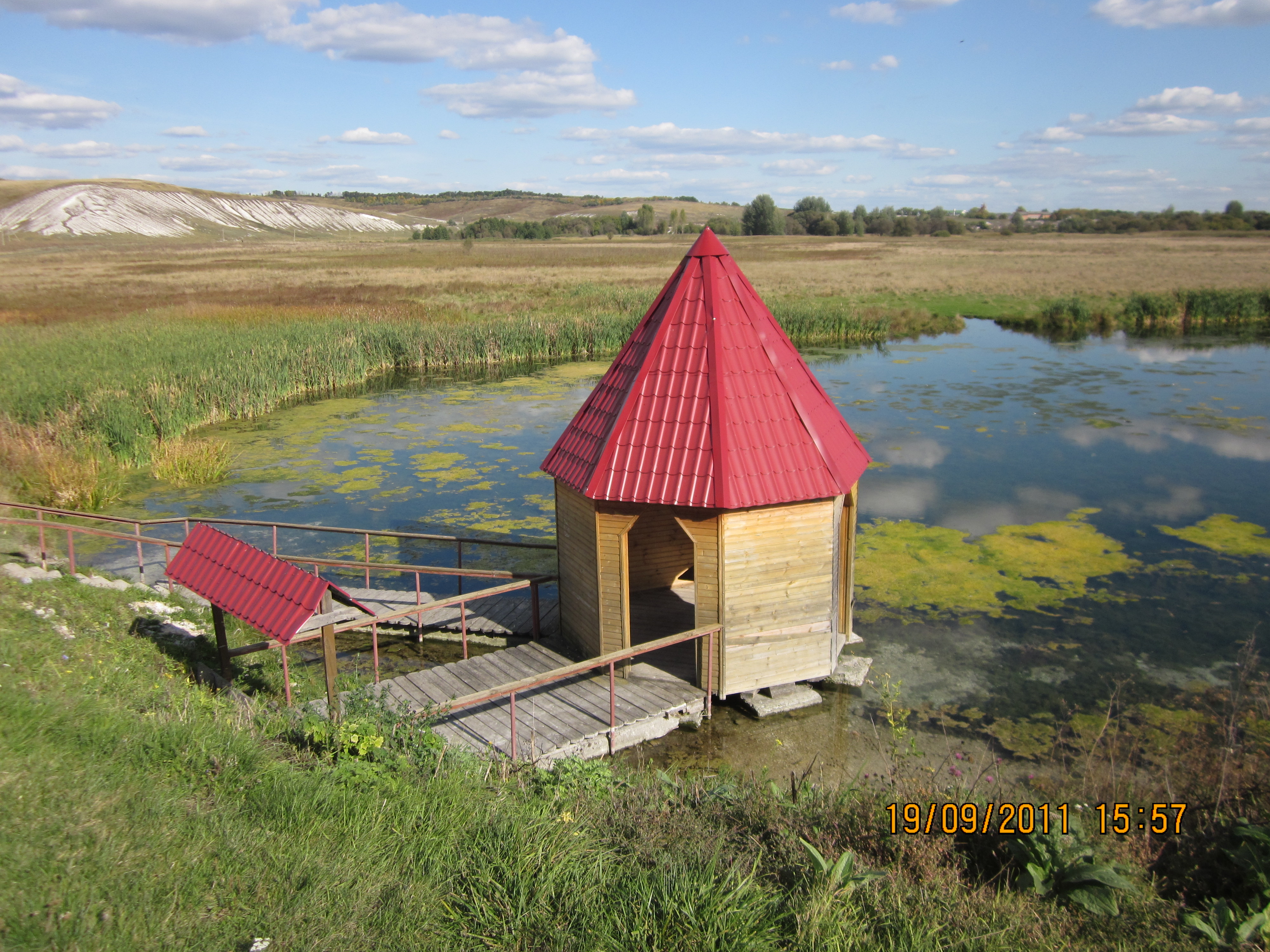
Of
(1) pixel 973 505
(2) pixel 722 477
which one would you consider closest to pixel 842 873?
(2) pixel 722 477

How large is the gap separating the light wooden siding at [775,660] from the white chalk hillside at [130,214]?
152 m

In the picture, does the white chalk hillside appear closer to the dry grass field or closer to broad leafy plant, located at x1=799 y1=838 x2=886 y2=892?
the dry grass field

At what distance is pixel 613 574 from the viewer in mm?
10094

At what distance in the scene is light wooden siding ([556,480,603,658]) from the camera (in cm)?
1029

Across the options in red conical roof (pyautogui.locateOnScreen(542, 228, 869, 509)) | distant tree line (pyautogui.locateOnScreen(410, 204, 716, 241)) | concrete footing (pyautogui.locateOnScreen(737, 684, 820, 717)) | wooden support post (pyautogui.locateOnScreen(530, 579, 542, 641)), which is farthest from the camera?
distant tree line (pyautogui.locateOnScreen(410, 204, 716, 241))

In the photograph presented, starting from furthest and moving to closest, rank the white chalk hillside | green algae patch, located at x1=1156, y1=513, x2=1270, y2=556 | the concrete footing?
the white chalk hillside < green algae patch, located at x1=1156, y1=513, x2=1270, y2=556 < the concrete footing

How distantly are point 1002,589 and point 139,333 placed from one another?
91.0 ft

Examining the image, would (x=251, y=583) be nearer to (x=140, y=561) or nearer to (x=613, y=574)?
(x=613, y=574)

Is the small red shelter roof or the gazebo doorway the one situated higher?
the small red shelter roof

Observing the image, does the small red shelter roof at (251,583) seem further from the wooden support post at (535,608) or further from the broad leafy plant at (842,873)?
the broad leafy plant at (842,873)

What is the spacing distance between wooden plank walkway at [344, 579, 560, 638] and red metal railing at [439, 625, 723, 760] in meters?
1.89

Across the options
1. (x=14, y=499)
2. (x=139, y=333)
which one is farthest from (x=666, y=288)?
(x=139, y=333)

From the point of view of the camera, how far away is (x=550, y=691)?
10047 millimetres
